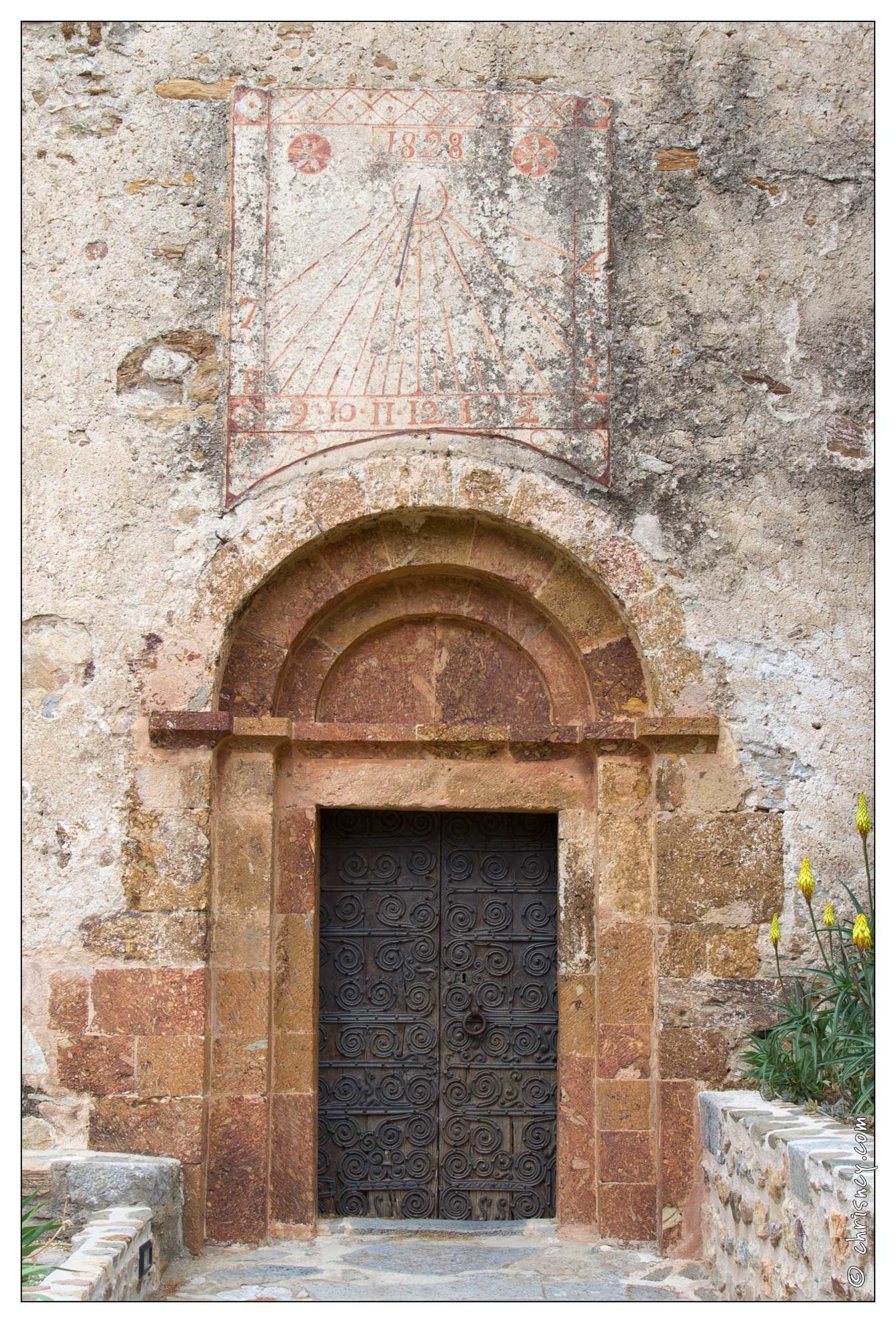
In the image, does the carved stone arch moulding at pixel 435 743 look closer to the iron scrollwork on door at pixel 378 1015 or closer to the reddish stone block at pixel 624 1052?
the reddish stone block at pixel 624 1052

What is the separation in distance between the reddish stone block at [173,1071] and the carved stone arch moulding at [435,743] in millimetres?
83

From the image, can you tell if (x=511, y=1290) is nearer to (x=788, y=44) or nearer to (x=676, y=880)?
(x=676, y=880)

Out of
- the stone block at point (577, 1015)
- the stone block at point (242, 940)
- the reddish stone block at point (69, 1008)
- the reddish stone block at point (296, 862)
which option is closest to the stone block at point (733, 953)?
the stone block at point (577, 1015)

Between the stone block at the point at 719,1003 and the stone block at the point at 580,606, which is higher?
the stone block at the point at 580,606

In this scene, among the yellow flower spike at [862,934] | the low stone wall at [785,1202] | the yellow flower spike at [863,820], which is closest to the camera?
the low stone wall at [785,1202]

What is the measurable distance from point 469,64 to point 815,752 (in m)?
3.10

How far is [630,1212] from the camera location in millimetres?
4953

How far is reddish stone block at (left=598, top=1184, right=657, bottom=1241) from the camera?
4.95m

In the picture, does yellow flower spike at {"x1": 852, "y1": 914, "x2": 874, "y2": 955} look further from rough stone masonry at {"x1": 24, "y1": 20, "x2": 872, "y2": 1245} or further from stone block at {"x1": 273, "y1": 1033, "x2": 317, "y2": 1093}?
stone block at {"x1": 273, "y1": 1033, "x2": 317, "y2": 1093}

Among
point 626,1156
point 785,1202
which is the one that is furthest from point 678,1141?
point 785,1202

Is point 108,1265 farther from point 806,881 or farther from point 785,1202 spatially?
point 806,881

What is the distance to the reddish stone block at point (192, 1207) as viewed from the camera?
479cm

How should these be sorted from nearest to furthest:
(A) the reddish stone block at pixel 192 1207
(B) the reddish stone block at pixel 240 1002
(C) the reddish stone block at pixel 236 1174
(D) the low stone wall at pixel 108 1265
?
(D) the low stone wall at pixel 108 1265, (A) the reddish stone block at pixel 192 1207, (C) the reddish stone block at pixel 236 1174, (B) the reddish stone block at pixel 240 1002

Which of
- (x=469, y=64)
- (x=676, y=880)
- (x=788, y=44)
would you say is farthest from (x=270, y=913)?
(x=788, y=44)
